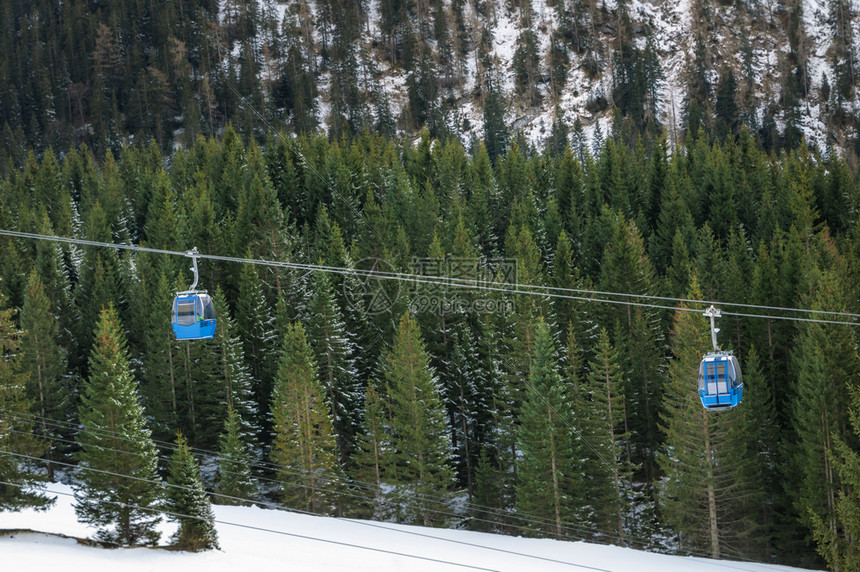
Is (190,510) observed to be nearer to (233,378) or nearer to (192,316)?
(192,316)

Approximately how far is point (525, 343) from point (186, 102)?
13438 cm

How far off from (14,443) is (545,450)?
2363 centimetres

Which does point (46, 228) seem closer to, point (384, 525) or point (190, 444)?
point (190, 444)

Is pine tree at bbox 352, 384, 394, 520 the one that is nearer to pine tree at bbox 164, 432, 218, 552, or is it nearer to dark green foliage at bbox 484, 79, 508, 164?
pine tree at bbox 164, 432, 218, 552

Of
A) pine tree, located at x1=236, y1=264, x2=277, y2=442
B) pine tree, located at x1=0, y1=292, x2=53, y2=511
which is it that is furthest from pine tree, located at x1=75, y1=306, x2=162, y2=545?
pine tree, located at x1=236, y1=264, x2=277, y2=442

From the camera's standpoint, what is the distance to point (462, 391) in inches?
1887

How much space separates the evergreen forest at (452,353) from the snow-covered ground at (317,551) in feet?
4.61

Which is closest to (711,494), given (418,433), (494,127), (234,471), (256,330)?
(418,433)

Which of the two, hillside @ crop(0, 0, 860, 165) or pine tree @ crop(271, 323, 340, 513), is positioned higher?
hillside @ crop(0, 0, 860, 165)

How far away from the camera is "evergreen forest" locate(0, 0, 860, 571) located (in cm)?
3803

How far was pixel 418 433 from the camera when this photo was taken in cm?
4109

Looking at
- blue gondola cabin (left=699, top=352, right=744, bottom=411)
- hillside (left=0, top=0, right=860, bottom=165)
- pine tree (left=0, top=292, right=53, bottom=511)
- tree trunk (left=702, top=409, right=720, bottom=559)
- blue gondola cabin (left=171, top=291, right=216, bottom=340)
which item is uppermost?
hillside (left=0, top=0, right=860, bottom=165)

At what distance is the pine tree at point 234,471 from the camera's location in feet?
133

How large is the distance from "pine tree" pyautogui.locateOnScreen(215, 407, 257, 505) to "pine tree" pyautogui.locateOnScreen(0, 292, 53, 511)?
28.0 ft
